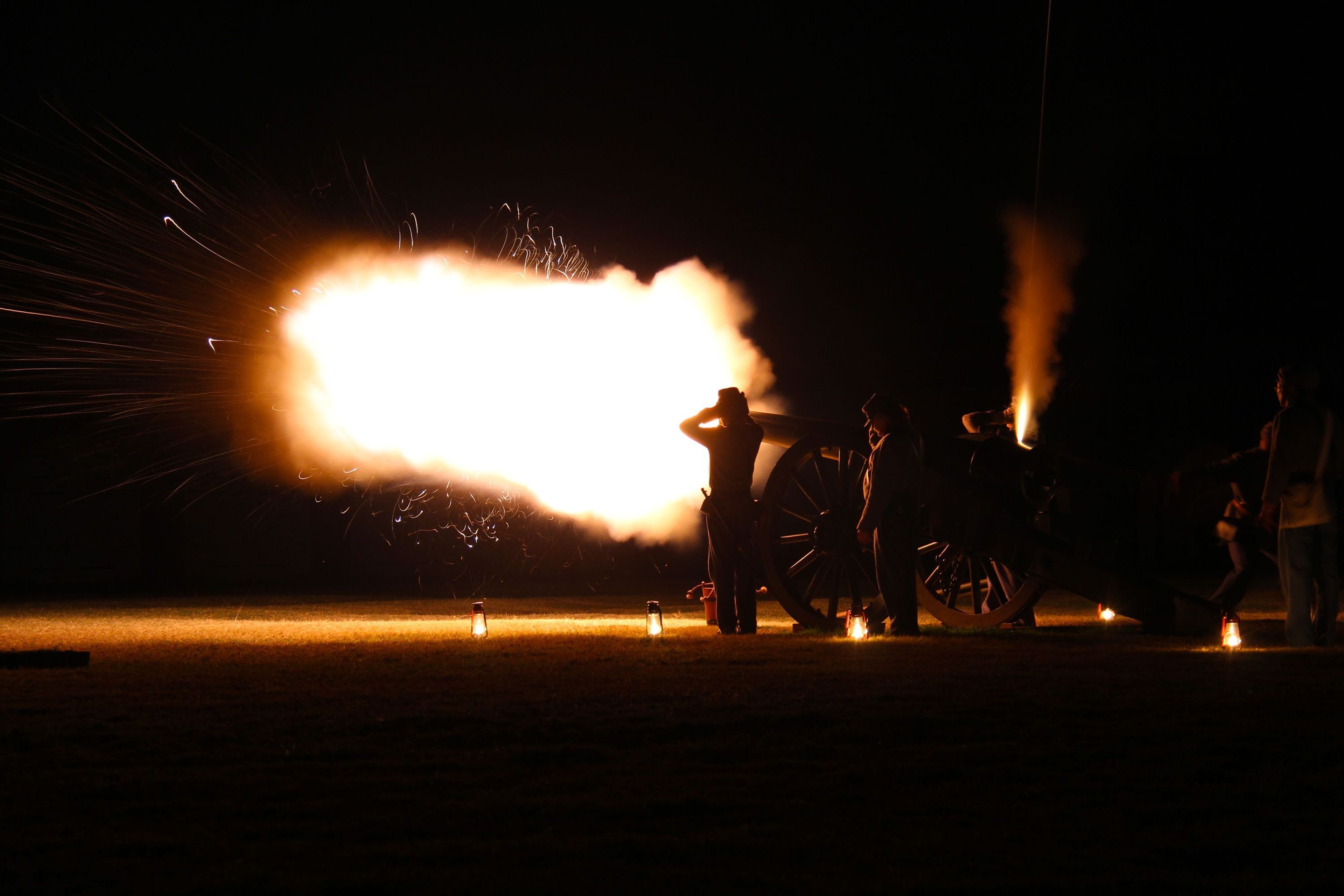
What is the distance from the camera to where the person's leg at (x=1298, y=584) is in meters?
7.94

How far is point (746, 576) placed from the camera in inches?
382

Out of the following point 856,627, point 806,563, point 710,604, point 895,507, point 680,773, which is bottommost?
point 680,773

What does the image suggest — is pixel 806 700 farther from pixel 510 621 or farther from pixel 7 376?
pixel 7 376

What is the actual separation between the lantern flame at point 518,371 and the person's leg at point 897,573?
14.8 feet

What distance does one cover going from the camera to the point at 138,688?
6.39 metres

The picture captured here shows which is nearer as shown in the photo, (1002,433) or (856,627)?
(856,627)

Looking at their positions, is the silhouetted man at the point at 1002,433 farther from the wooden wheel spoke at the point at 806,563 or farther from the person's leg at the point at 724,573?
the person's leg at the point at 724,573

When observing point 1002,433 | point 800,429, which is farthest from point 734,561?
point 1002,433

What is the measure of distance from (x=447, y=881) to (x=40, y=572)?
67.0ft

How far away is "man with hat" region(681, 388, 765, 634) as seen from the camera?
31.7ft

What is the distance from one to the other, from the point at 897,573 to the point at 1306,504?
8.99 ft

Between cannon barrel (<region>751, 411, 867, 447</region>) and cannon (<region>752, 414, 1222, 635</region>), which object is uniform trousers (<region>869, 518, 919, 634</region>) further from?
cannon barrel (<region>751, 411, 867, 447</region>)

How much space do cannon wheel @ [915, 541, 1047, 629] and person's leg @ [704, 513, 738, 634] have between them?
60.8 inches

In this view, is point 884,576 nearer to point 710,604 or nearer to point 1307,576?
point 710,604
